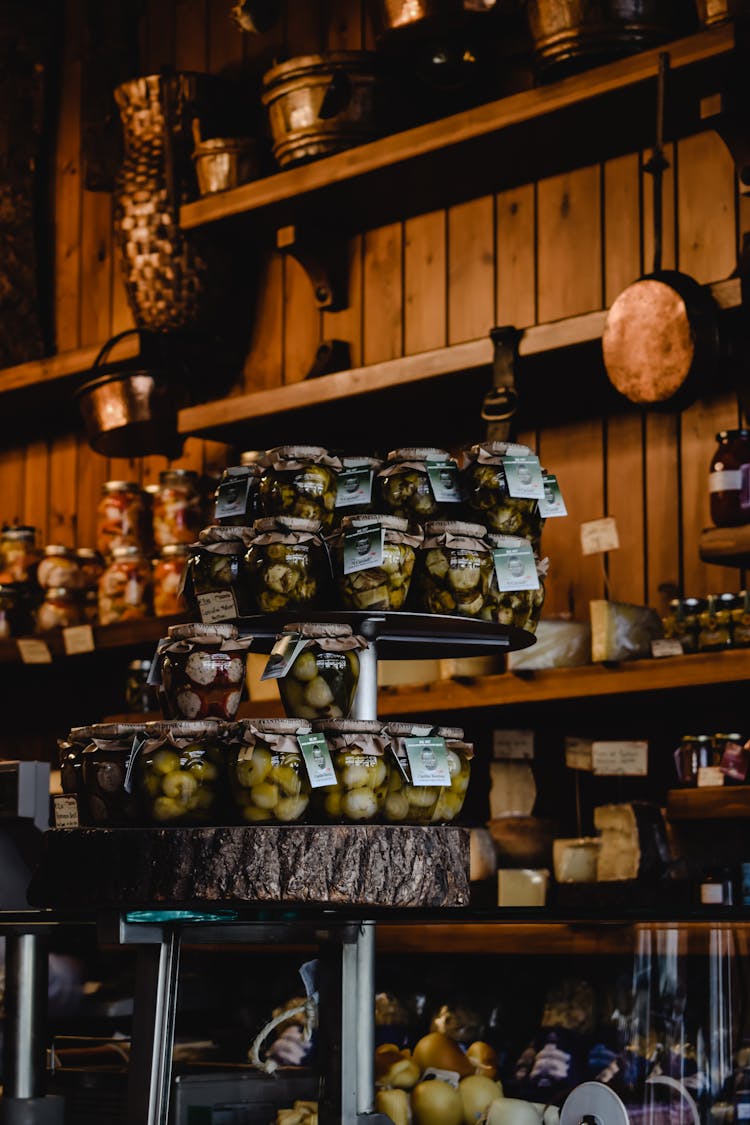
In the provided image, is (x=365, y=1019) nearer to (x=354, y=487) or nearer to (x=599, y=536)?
(x=354, y=487)

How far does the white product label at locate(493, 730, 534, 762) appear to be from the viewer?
332 centimetres

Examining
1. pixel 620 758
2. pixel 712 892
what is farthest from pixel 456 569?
pixel 620 758

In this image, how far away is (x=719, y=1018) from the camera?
5.88ft

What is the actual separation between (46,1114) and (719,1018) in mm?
960

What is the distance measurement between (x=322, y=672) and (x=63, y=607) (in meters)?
2.24

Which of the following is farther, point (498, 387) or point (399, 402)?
point (399, 402)

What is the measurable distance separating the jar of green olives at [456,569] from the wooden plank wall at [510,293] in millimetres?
1197

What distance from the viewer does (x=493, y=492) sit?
2133 mm

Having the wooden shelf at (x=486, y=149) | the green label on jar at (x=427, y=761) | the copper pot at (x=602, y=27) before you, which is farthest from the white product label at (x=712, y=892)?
the copper pot at (x=602, y=27)

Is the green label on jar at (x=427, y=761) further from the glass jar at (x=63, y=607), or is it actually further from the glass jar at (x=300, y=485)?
the glass jar at (x=63, y=607)

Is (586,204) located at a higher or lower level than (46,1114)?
higher

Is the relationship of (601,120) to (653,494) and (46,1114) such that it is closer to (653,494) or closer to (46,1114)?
(653,494)

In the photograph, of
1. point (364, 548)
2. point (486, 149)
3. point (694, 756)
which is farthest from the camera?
point (486, 149)

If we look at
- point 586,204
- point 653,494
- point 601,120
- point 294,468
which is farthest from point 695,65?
point 294,468
